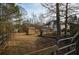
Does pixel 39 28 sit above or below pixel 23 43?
above

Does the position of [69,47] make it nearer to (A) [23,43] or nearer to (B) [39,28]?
(B) [39,28]

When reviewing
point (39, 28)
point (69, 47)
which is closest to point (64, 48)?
point (69, 47)

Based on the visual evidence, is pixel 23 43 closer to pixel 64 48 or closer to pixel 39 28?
pixel 39 28

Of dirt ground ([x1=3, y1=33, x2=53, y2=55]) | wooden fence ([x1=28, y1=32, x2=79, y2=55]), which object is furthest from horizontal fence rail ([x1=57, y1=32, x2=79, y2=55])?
dirt ground ([x1=3, y1=33, x2=53, y2=55])

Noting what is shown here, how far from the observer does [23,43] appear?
1.63 m

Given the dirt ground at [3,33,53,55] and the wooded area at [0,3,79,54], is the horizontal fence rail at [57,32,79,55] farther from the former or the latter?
the dirt ground at [3,33,53,55]

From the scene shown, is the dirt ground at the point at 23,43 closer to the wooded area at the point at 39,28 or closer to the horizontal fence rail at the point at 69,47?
the wooded area at the point at 39,28

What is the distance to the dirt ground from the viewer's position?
5.30 feet

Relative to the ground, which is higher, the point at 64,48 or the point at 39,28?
the point at 39,28

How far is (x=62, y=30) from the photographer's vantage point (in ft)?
5.42

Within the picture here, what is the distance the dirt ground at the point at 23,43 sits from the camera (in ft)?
5.30

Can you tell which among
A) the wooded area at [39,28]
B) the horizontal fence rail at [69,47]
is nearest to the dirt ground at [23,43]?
the wooded area at [39,28]

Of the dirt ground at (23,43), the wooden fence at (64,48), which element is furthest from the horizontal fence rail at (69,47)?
the dirt ground at (23,43)

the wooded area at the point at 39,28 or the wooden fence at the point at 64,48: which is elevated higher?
the wooded area at the point at 39,28
